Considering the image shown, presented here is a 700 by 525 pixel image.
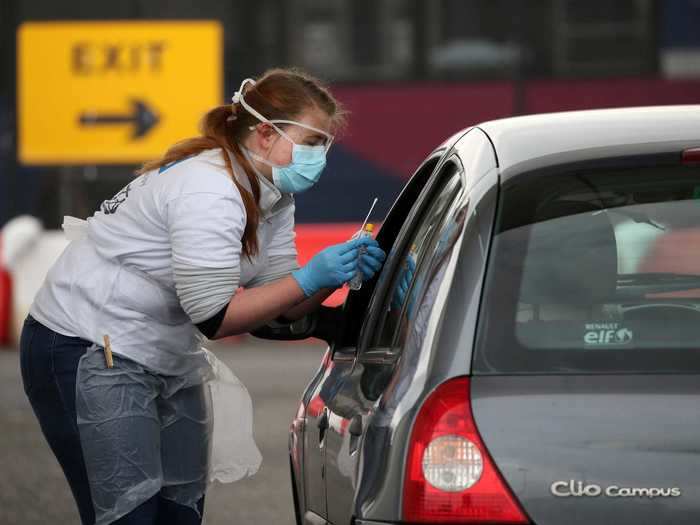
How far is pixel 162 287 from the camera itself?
14.8 feet

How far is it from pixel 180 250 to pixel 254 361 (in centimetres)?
1016

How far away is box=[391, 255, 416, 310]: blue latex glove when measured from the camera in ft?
13.1

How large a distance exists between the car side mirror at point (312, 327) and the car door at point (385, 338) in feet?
0.87

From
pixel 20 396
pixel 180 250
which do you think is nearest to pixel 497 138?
pixel 180 250

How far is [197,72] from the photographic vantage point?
18.7 m

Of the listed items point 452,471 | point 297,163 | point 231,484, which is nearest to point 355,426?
point 452,471

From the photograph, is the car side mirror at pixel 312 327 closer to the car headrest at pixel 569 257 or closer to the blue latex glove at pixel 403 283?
the blue latex glove at pixel 403 283

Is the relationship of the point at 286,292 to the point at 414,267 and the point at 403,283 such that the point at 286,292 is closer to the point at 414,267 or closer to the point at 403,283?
the point at 403,283

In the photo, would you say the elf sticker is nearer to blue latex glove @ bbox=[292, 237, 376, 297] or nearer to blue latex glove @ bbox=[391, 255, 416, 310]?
blue latex glove @ bbox=[391, 255, 416, 310]

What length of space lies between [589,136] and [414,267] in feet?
1.89

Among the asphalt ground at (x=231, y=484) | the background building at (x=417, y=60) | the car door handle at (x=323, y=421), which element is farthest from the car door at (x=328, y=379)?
the background building at (x=417, y=60)

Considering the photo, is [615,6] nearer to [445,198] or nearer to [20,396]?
[20,396]

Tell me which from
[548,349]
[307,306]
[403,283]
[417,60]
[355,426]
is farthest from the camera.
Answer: [417,60]

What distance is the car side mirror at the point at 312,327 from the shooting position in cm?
485
